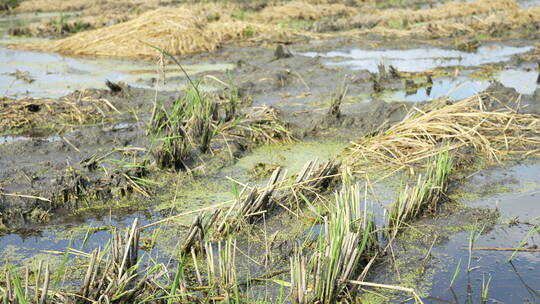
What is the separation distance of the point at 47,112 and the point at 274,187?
367 cm

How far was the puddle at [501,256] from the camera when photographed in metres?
3.27

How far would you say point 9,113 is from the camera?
263 inches

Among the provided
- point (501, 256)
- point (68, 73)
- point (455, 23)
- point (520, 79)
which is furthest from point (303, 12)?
point (501, 256)

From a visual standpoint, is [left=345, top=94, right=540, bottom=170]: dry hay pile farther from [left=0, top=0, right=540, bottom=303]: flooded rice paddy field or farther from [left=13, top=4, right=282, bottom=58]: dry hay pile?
[left=13, top=4, right=282, bottom=58]: dry hay pile

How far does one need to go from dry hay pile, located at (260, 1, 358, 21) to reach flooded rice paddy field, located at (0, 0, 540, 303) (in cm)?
722

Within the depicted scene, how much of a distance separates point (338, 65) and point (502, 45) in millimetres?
3641

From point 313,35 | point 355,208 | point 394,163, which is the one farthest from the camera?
point 313,35

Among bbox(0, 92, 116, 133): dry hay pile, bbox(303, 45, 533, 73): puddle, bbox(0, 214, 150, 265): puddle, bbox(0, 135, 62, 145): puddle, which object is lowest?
bbox(0, 135, 62, 145): puddle

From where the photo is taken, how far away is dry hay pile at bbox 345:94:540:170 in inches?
209

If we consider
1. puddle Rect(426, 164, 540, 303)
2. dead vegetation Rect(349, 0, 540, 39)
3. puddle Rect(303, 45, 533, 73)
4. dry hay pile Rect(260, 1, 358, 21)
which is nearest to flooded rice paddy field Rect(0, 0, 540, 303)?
puddle Rect(426, 164, 540, 303)

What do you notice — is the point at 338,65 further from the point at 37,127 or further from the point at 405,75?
the point at 37,127

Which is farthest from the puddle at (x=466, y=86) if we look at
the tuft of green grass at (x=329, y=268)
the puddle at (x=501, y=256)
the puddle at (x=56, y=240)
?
the tuft of green grass at (x=329, y=268)

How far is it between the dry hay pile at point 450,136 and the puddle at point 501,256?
2.00 feet

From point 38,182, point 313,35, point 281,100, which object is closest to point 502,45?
point 313,35
